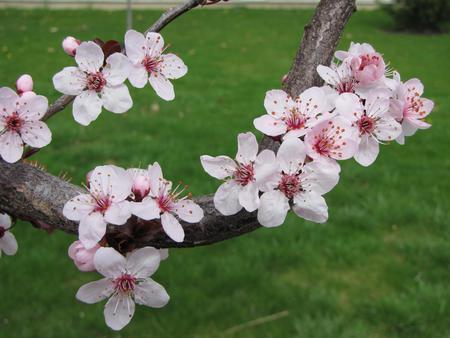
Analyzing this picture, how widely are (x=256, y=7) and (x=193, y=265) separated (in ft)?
37.7

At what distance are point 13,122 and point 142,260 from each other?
326mm

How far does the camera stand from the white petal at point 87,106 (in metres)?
0.94

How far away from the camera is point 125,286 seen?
32.6 inches

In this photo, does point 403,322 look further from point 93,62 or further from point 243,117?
point 243,117

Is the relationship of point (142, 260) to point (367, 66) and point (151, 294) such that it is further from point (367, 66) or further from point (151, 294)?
point (367, 66)

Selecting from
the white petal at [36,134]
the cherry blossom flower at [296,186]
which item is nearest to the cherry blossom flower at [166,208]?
the cherry blossom flower at [296,186]

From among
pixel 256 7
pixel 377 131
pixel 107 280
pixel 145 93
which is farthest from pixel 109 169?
pixel 256 7

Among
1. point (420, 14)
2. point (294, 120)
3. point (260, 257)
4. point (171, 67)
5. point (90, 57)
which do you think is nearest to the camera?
point (294, 120)

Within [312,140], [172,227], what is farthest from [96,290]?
[312,140]

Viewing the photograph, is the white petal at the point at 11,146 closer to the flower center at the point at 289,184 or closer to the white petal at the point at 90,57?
the white petal at the point at 90,57

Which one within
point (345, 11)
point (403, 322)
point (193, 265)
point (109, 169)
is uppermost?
point (345, 11)

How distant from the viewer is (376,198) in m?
3.86

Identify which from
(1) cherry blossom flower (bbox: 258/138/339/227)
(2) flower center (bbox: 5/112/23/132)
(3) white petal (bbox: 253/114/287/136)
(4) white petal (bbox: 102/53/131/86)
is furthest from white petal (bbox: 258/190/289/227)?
(2) flower center (bbox: 5/112/23/132)

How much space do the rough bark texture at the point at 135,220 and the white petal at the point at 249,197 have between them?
0.05 metres
